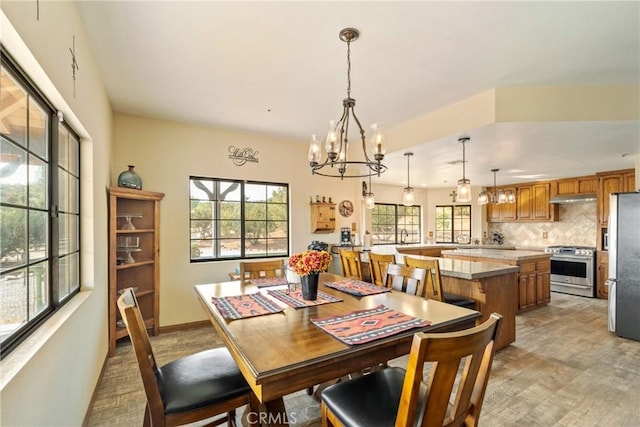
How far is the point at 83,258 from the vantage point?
7.34ft

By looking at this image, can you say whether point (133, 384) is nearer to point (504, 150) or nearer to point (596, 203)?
point (504, 150)

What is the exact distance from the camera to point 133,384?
97.8 inches

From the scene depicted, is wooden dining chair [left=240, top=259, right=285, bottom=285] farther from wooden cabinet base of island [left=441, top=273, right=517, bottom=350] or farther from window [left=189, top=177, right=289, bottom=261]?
wooden cabinet base of island [left=441, top=273, right=517, bottom=350]

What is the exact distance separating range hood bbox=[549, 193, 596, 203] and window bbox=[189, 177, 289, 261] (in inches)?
210

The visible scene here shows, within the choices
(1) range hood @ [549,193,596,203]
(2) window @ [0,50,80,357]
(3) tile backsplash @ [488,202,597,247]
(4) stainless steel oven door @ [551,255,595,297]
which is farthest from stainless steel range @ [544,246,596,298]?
(2) window @ [0,50,80,357]

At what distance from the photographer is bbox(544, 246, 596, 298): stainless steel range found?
5234 millimetres

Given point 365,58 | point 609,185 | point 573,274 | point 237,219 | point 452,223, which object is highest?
point 365,58

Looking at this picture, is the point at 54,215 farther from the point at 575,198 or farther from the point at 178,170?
the point at 575,198

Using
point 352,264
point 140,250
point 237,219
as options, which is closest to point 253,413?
point 352,264

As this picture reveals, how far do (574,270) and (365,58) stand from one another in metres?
5.78

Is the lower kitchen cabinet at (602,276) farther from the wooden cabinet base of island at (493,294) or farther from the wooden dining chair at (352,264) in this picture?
the wooden dining chair at (352,264)

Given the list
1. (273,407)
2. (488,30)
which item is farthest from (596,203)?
(273,407)

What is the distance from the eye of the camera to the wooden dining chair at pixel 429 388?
93cm

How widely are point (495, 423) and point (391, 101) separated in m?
2.82
